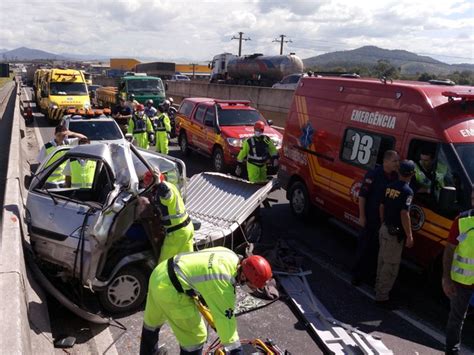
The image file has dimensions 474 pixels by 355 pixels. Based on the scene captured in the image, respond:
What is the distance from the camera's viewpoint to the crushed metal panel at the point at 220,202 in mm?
5853

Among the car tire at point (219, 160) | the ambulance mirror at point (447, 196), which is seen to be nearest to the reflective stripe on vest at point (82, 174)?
the ambulance mirror at point (447, 196)

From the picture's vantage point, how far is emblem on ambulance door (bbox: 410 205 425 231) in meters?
5.27

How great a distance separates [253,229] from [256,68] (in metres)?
30.4

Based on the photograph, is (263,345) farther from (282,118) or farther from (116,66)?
(116,66)

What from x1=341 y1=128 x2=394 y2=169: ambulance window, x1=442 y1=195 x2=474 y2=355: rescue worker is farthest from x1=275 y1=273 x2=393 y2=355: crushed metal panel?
x1=341 y1=128 x2=394 y2=169: ambulance window

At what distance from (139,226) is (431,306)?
3.74 m

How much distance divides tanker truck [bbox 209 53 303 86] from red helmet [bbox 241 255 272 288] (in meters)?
31.9

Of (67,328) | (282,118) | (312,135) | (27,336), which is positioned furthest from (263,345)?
(282,118)

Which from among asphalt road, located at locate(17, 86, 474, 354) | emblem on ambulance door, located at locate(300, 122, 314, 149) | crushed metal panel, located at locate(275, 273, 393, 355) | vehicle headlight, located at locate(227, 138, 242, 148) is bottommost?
asphalt road, located at locate(17, 86, 474, 354)

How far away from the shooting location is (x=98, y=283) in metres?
4.54

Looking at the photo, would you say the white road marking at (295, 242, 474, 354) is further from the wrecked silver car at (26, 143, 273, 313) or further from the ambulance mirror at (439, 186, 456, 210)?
the wrecked silver car at (26, 143, 273, 313)

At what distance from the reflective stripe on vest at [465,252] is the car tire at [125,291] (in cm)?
328

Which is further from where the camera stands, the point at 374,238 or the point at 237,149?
the point at 237,149

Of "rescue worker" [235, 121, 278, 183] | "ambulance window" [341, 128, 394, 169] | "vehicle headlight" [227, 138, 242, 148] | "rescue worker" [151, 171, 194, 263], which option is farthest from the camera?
"vehicle headlight" [227, 138, 242, 148]
